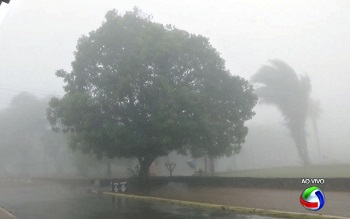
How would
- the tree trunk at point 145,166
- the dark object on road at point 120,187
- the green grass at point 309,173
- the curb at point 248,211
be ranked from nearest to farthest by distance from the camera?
the curb at point 248,211
the green grass at point 309,173
the dark object on road at point 120,187
the tree trunk at point 145,166

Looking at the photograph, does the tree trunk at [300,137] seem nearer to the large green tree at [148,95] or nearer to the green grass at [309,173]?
the green grass at [309,173]

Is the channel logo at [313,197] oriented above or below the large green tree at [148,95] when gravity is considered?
below

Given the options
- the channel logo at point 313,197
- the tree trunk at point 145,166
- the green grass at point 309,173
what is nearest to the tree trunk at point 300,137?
the green grass at point 309,173

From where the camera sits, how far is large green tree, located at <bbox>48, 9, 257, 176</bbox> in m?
23.4

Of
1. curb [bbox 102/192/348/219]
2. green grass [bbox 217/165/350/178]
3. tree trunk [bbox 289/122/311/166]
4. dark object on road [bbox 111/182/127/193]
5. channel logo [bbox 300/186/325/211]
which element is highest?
tree trunk [bbox 289/122/311/166]

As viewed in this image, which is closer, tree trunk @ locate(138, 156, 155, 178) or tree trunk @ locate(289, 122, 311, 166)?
tree trunk @ locate(138, 156, 155, 178)

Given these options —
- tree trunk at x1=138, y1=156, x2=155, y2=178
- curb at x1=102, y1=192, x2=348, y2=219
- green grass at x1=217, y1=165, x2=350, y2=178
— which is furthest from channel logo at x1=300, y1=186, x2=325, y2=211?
tree trunk at x1=138, y1=156, x2=155, y2=178

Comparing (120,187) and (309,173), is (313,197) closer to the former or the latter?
(120,187)

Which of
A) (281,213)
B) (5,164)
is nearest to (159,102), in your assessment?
(281,213)

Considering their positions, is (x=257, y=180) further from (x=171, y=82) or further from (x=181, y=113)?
(x=171, y=82)

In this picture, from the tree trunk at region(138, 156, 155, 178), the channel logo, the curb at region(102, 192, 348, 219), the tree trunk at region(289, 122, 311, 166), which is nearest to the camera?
the channel logo

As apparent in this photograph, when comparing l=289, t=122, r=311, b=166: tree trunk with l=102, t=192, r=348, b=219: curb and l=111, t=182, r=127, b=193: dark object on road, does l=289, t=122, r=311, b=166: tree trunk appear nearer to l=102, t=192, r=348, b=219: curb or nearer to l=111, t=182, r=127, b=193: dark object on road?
l=111, t=182, r=127, b=193: dark object on road

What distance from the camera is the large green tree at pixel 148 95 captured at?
23359 millimetres

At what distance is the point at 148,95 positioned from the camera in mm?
24875
